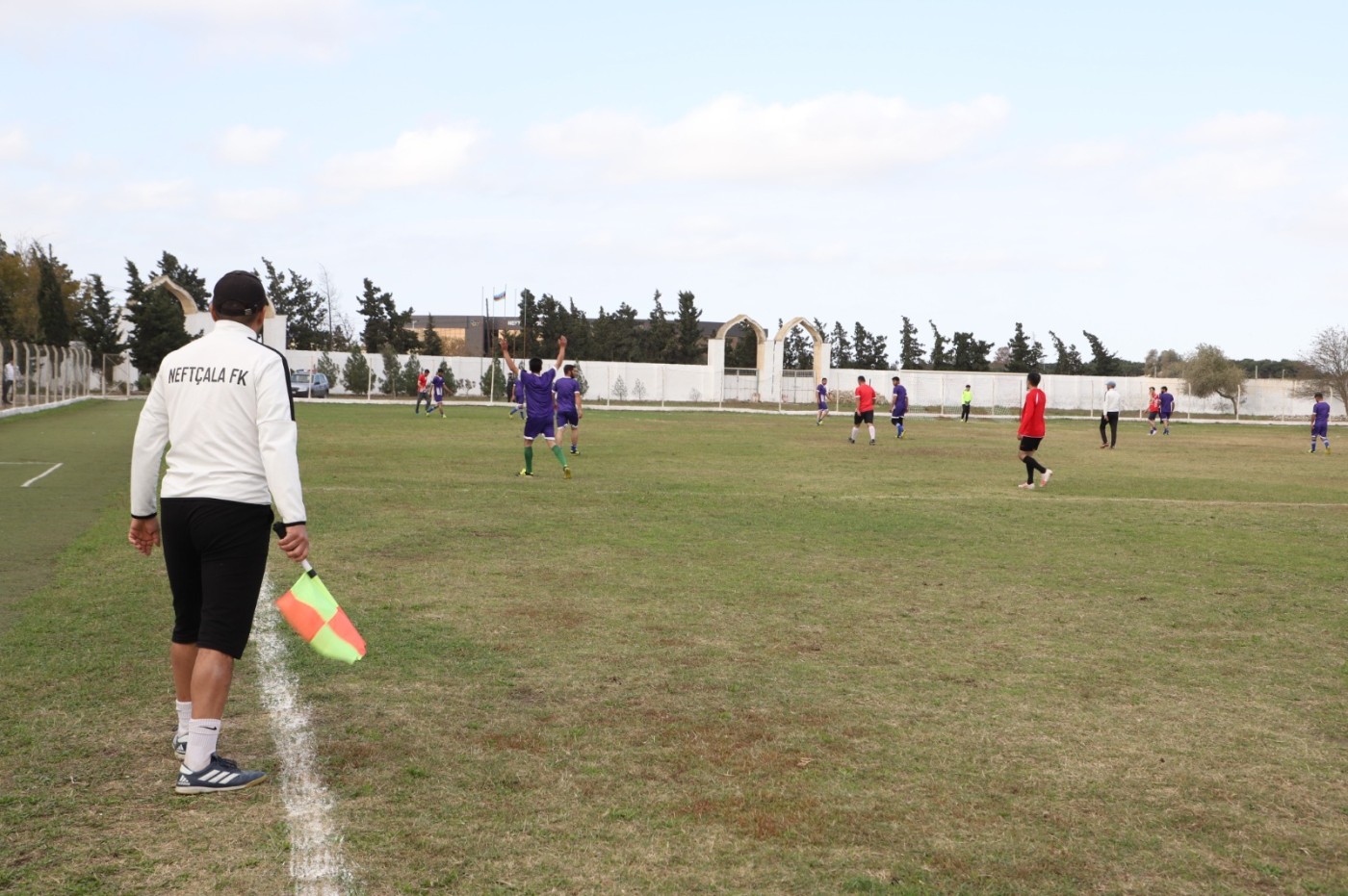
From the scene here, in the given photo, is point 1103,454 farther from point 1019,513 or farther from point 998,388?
point 998,388

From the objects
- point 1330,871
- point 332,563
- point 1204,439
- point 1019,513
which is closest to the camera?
point 1330,871

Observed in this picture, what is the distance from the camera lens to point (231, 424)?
4.48 meters

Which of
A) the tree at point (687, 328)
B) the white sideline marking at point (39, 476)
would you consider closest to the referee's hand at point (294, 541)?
the white sideline marking at point (39, 476)

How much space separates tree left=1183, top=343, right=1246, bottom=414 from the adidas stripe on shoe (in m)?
73.1

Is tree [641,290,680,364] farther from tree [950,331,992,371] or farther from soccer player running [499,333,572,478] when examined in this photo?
soccer player running [499,333,572,478]

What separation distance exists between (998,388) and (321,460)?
51.4 metres

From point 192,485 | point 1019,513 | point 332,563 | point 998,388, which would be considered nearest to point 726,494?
point 1019,513

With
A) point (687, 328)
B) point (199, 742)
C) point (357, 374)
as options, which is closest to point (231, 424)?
point (199, 742)

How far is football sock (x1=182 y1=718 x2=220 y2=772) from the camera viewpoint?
14.5ft

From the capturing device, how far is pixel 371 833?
13.2ft

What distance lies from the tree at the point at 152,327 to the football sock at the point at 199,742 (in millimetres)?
64328

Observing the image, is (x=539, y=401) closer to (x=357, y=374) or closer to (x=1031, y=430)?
(x=1031, y=430)

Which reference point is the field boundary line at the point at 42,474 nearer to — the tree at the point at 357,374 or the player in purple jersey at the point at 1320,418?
the player in purple jersey at the point at 1320,418

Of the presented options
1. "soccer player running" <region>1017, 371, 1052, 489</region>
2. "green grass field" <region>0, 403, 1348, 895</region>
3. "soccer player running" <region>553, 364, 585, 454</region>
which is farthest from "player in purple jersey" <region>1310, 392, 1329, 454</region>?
"green grass field" <region>0, 403, 1348, 895</region>
